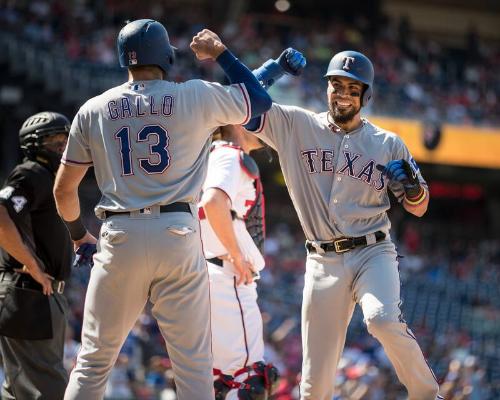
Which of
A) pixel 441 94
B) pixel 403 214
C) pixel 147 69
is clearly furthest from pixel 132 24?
pixel 403 214

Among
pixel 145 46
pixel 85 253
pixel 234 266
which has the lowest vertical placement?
pixel 234 266

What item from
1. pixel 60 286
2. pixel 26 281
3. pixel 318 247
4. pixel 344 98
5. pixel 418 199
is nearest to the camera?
pixel 418 199

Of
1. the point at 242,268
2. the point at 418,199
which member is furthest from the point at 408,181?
the point at 242,268

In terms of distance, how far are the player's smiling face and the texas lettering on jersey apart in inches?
8.7

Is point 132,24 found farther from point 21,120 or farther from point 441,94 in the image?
point 441,94

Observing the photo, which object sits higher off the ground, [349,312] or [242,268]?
[242,268]

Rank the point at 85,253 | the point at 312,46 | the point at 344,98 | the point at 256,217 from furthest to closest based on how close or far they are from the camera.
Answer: the point at 312,46 < the point at 256,217 < the point at 344,98 < the point at 85,253

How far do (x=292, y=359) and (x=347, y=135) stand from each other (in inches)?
317

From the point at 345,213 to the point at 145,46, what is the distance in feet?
4.85

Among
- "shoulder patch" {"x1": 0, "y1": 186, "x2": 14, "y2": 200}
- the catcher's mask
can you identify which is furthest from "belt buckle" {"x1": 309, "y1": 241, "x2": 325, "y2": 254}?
"shoulder patch" {"x1": 0, "y1": 186, "x2": 14, "y2": 200}

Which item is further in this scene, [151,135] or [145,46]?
[145,46]

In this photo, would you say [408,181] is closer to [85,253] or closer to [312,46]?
[85,253]

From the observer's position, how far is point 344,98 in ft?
18.1

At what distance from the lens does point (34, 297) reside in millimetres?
5699
